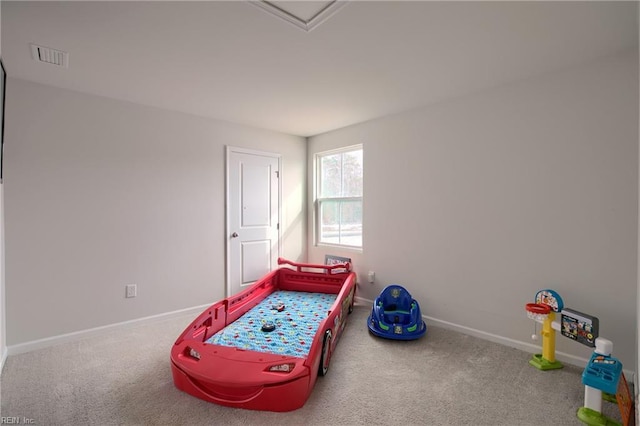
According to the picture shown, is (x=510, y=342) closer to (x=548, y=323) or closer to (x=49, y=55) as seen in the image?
(x=548, y=323)

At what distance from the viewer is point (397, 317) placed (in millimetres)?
2904

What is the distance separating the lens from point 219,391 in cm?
185

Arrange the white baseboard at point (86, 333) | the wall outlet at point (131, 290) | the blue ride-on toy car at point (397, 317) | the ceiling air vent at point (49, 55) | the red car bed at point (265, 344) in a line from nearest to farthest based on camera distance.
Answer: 1. the red car bed at point (265, 344)
2. the ceiling air vent at point (49, 55)
3. the white baseboard at point (86, 333)
4. the blue ride-on toy car at point (397, 317)
5. the wall outlet at point (131, 290)

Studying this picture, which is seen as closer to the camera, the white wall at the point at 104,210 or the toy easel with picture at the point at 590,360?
the toy easel with picture at the point at 590,360

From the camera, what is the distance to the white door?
387cm

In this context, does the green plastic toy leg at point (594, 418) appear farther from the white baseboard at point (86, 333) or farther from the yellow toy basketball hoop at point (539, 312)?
the white baseboard at point (86, 333)

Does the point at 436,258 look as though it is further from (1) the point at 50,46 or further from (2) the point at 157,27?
(1) the point at 50,46

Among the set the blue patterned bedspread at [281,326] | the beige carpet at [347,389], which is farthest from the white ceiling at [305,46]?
the beige carpet at [347,389]

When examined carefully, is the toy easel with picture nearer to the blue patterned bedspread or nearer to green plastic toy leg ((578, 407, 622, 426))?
green plastic toy leg ((578, 407, 622, 426))

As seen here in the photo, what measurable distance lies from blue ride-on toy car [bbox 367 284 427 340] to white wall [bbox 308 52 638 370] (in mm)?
A: 317

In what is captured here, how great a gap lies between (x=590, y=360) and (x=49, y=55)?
4.03 m

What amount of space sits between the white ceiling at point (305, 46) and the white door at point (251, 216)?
113 centimetres

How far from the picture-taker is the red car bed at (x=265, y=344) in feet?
5.88

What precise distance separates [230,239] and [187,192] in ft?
2.50
